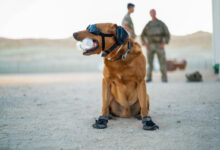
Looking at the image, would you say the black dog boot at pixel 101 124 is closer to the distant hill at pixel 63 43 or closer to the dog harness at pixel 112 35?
the dog harness at pixel 112 35

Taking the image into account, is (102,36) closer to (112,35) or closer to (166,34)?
(112,35)

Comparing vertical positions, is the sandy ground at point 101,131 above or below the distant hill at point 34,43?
below

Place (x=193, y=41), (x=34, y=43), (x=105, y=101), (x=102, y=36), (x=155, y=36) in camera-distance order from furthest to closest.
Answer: (x=193, y=41) < (x=34, y=43) < (x=155, y=36) < (x=105, y=101) < (x=102, y=36)

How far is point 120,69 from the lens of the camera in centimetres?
284

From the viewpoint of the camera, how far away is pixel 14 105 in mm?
4520

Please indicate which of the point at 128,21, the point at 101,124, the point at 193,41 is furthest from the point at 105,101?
the point at 193,41

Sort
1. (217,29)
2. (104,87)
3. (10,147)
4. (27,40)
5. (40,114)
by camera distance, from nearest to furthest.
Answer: (10,147), (104,87), (40,114), (217,29), (27,40)

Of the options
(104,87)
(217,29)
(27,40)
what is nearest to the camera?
(104,87)

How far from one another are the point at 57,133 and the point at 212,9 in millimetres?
9997

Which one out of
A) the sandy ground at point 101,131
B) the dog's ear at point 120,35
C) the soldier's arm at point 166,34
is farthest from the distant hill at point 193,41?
the dog's ear at point 120,35

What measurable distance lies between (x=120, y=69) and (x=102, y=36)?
52 centimetres

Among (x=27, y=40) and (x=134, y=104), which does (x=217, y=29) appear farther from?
(x=27, y=40)

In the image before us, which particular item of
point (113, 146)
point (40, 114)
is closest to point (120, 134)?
point (113, 146)

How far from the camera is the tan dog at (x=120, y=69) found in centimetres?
256
